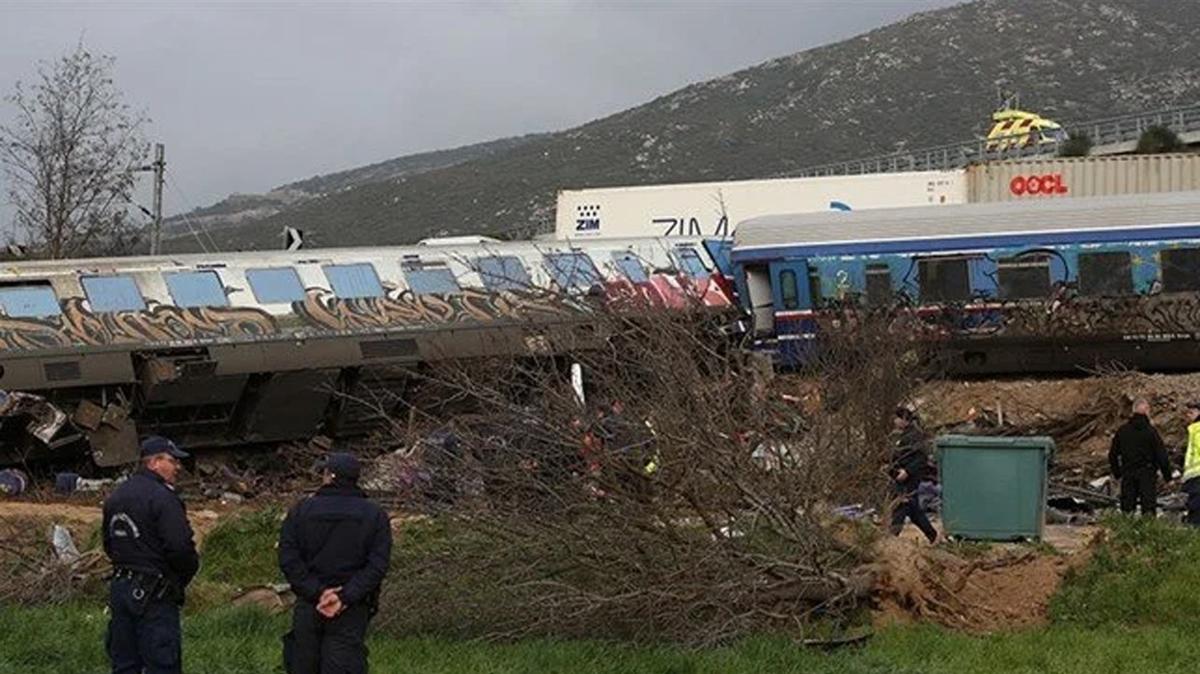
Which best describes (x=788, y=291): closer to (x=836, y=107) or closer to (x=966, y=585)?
(x=966, y=585)

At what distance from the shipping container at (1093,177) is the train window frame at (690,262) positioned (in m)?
13.5

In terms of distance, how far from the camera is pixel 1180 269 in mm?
25781

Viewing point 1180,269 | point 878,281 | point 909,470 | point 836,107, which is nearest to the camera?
point 909,470

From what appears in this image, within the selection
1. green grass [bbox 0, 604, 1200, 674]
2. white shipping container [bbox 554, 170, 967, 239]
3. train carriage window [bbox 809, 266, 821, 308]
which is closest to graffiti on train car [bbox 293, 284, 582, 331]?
train carriage window [bbox 809, 266, 821, 308]

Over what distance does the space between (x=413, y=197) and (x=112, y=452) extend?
98.7 metres

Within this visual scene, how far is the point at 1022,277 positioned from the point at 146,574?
1931cm

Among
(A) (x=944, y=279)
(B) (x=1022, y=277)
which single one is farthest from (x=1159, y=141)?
(A) (x=944, y=279)

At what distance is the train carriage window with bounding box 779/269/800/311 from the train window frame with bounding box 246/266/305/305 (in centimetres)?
796

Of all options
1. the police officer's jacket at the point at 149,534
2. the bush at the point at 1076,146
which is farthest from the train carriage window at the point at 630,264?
the bush at the point at 1076,146

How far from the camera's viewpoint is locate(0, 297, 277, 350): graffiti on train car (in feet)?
70.5

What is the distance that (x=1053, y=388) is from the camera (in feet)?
82.5

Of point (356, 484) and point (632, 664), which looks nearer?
point (356, 484)

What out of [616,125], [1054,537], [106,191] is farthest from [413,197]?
[1054,537]

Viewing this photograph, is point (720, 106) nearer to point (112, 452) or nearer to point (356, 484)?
point (112, 452)
